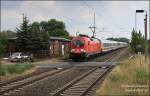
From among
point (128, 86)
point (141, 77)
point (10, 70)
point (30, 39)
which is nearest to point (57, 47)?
point (30, 39)

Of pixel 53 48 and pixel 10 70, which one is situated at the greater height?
pixel 53 48

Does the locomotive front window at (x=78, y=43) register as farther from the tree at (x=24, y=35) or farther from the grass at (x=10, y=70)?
the grass at (x=10, y=70)

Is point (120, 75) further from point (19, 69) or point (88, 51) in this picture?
point (88, 51)

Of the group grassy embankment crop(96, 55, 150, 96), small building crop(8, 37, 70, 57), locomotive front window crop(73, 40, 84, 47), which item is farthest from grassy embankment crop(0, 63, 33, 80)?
small building crop(8, 37, 70, 57)

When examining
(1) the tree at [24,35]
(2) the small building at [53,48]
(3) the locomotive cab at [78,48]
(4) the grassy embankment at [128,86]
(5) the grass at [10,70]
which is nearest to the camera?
(4) the grassy embankment at [128,86]

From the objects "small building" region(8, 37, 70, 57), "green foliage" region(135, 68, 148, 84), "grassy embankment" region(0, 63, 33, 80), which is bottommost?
"grassy embankment" region(0, 63, 33, 80)

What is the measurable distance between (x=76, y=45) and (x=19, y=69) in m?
15.8

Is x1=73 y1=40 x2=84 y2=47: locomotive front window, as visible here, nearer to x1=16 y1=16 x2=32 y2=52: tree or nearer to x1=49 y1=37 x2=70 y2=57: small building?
x1=16 y1=16 x2=32 y2=52: tree

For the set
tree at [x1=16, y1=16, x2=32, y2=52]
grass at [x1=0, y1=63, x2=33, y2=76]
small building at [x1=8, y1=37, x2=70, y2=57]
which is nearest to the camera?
grass at [x1=0, y1=63, x2=33, y2=76]

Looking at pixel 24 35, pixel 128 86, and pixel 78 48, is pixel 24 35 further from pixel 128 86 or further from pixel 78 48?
pixel 128 86

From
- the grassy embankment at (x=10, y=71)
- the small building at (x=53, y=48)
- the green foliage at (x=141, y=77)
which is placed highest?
the small building at (x=53, y=48)

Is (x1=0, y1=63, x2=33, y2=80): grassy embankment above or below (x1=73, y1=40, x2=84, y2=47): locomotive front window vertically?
below

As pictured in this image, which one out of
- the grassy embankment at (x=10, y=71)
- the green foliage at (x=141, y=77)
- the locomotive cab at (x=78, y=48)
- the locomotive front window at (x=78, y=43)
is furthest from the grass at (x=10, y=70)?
the locomotive front window at (x=78, y=43)

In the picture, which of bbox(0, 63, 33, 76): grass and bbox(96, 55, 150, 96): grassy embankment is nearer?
bbox(96, 55, 150, 96): grassy embankment
